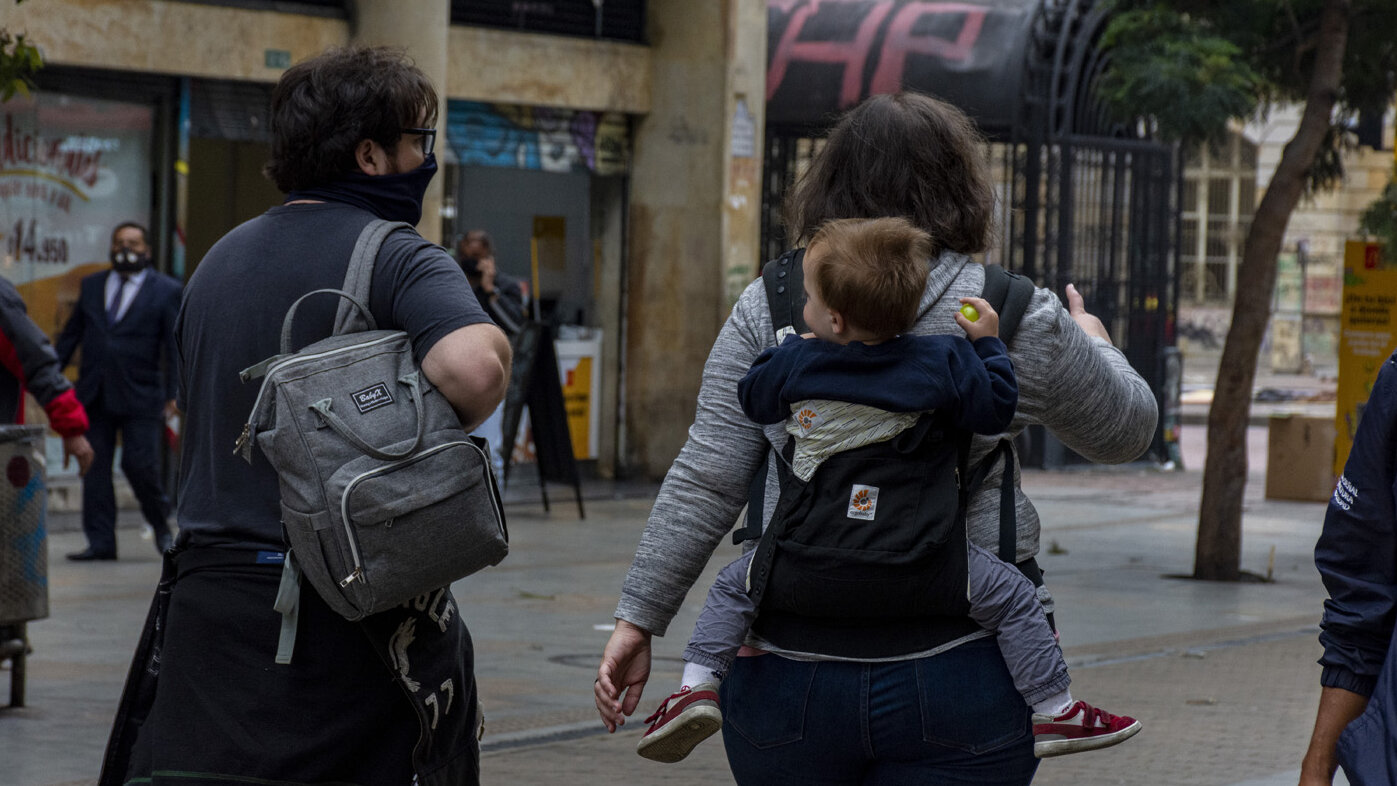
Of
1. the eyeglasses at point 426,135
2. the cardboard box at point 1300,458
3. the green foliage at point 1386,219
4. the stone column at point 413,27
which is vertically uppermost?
the stone column at point 413,27

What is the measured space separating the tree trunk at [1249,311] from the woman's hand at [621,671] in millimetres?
8444

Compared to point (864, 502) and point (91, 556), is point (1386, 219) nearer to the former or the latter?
point (91, 556)

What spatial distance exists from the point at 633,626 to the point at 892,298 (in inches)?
26.2

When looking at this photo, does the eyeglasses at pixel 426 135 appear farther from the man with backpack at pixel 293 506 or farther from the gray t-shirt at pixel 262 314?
the gray t-shirt at pixel 262 314

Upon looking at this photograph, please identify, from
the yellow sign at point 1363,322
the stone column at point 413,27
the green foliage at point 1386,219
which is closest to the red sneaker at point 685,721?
the green foliage at point 1386,219

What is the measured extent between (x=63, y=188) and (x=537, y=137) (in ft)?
13.0

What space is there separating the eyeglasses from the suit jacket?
26.3 feet

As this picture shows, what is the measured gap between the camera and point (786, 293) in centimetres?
284

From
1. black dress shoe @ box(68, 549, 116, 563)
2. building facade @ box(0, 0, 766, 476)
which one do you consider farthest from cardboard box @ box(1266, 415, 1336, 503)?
black dress shoe @ box(68, 549, 116, 563)

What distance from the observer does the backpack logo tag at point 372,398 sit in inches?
119

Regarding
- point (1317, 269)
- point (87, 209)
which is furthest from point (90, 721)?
point (1317, 269)

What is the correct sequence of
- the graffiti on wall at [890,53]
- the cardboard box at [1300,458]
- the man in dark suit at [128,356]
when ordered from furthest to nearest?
the graffiti on wall at [890,53] → the cardboard box at [1300,458] → the man in dark suit at [128,356]

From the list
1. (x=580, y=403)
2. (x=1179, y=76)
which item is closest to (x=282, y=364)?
(x=1179, y=76)

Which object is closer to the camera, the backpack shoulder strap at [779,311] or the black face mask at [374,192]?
the backpack shoulder strap at [779,311]
